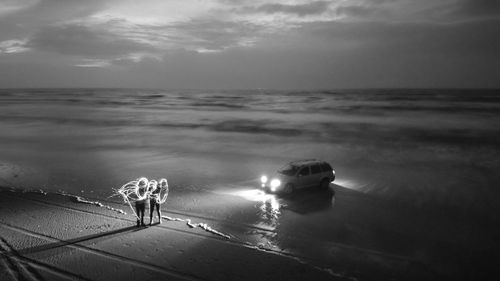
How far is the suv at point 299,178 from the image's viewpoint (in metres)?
19.3

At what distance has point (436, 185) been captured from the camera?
21.7 m

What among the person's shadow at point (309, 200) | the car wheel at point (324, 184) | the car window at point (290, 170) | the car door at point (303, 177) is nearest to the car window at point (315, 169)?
the car door at point (303, 177)

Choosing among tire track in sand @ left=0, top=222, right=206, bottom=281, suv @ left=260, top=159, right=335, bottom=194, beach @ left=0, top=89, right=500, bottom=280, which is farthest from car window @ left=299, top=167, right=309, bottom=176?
tire track in sand @ left=0, top=222, right=206, bottom=281

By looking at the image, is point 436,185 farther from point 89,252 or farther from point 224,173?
point 89,252

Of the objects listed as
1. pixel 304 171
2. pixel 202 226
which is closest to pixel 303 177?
pixel 304 171

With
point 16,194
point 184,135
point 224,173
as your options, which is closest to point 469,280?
point 224,173

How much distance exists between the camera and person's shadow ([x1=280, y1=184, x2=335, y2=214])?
17.4 metres

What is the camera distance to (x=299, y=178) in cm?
1950

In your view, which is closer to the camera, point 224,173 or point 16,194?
point 16,194

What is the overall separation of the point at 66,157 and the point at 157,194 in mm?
18850

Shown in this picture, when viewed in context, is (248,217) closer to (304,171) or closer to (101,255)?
(304,171)

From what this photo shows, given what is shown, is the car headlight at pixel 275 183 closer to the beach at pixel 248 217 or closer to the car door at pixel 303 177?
the beach at pixel 248 217

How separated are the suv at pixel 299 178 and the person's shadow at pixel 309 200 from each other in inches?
13.5

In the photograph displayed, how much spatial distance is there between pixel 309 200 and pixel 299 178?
1427 millimetres
